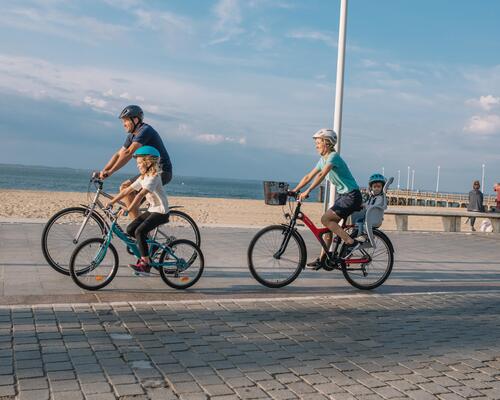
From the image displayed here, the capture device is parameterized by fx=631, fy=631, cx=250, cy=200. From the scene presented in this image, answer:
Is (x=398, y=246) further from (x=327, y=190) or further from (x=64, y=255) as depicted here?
(x=64, y=255)

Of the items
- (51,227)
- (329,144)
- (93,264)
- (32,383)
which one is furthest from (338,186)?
(32,383)

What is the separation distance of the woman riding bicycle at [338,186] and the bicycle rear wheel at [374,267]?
0.24m

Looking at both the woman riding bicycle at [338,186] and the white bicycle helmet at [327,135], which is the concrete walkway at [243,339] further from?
the white bicycle helmet at [327,135]

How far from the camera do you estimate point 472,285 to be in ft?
28.2

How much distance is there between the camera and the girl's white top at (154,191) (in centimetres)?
692

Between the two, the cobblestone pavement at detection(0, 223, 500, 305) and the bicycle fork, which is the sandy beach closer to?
the cobblestone pavement at detection(0, 223, 500, 305)

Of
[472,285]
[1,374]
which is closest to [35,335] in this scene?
[1,374]

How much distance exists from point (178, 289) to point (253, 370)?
114 inches

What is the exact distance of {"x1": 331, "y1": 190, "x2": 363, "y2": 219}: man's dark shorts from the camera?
24.7 ft

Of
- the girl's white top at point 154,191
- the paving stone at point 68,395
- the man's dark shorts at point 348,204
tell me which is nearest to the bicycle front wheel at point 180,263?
the girl's white top at point 154,191

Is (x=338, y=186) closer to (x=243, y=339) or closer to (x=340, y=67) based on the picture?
(x=243, y=339)

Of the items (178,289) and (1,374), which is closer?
(1,374)

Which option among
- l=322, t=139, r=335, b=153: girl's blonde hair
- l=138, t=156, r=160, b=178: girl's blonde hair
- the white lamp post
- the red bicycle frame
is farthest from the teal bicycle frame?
the white lamp post

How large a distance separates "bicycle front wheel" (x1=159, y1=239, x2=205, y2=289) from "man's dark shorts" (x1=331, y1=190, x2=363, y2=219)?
1.73 meters
